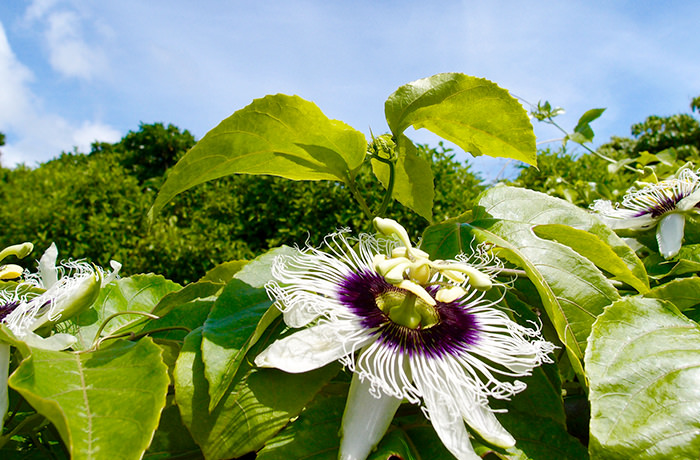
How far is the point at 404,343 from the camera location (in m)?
0.58

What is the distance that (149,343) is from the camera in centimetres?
51

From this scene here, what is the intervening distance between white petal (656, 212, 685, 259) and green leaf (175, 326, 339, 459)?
2.11 ft

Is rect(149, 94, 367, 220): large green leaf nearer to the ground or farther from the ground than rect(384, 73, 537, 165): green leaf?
nearer to the ground

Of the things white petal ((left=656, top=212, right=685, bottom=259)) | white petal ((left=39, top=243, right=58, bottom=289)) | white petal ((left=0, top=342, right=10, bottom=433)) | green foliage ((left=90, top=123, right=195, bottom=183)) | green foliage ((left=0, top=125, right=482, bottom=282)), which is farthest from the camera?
green foliage ((left=90, top=123, right=195, bottom=183))

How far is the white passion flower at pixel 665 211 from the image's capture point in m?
0.91

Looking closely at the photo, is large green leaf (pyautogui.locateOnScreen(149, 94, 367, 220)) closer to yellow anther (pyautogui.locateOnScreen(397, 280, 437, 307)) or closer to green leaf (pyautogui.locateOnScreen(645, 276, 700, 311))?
yellow anther (pyautogui.locateOnScreen(397, 280, 437, 307))

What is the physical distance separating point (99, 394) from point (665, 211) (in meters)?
0.93

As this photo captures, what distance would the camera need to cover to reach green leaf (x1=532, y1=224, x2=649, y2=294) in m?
0.62

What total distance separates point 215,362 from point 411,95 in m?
0.40

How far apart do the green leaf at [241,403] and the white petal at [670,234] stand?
64cm

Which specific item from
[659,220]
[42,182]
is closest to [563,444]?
[659,220]

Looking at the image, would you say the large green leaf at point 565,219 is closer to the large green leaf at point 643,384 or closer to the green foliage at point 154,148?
the large green leaf at point 643,384

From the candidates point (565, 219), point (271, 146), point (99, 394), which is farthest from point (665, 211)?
point (99, 394)

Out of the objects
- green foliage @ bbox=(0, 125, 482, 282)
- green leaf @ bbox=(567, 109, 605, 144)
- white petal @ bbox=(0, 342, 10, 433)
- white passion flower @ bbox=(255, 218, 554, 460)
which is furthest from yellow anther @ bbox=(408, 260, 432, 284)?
green foliage @ bbox=(0, 125, 482, 282)
